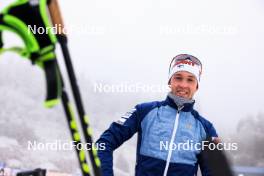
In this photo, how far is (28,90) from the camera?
2.06 metres

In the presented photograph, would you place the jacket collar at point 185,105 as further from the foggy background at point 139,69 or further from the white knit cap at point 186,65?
the foggy background at point 139,69

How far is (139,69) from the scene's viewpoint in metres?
2.20

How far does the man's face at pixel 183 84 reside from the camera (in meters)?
1.06

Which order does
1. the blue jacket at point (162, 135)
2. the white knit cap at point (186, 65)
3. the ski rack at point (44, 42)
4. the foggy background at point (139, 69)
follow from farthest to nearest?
the foggy background at point (139, 69) → the white knit cap at point (186, 65) → the blue jacket at point (162, 135) → the ski rack at point (44, 42)

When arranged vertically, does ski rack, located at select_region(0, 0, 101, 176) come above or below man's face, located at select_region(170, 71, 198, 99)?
above

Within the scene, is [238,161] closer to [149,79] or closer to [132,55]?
[149,79]

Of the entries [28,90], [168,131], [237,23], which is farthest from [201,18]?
[168,131]

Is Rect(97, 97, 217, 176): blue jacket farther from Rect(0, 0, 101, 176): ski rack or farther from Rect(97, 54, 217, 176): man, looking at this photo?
Rect(0, 0, 101, 176): ski rack

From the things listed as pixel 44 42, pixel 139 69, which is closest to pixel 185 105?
pixel 44 42

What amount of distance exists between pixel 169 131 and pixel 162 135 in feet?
0.07

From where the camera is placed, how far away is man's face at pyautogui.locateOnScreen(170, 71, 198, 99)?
106cm

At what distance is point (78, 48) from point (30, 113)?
0.39 metres

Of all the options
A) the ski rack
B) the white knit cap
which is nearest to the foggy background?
the white knit cap

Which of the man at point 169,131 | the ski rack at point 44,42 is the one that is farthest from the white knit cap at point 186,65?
the ski rack at point 44,42
